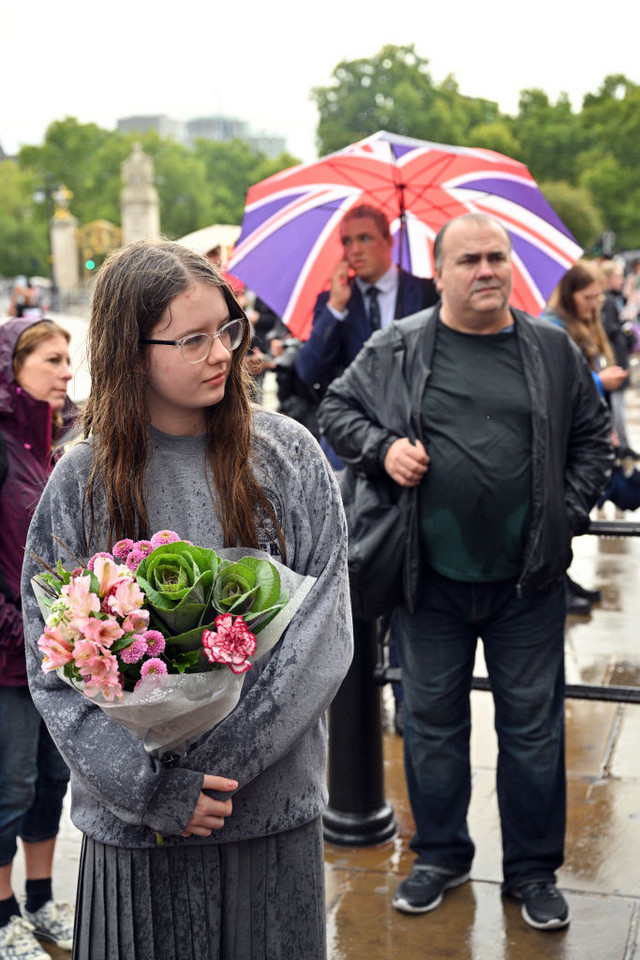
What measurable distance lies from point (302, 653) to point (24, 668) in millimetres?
1542

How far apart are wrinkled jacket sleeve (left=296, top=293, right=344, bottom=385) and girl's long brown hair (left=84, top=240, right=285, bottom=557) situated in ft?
10.1

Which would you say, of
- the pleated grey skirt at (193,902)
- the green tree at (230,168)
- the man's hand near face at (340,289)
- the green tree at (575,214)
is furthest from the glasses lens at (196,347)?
the green tree at (230,168)

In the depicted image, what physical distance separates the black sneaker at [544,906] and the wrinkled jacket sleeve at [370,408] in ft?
4.51

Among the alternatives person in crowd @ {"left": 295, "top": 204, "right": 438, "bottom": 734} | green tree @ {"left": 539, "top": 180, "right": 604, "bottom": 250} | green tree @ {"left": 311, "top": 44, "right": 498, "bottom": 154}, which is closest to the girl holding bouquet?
person in crowd @ {"left": 295, "top": 204, "right": 438, "bottom": 734}

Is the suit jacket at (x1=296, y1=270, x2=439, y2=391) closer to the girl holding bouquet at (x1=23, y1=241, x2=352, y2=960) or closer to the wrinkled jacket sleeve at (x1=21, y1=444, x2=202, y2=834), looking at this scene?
the girl holding bouquet at (x1=23, y1=241, x2=352, y2=960)

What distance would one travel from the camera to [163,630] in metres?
2.02

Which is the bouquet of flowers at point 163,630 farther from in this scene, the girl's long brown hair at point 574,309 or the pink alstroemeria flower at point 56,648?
the girl's long brown hair at point 574,309

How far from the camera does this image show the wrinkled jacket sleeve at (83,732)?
7.06 ft

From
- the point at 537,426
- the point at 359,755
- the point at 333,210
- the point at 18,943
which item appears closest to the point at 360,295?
the point at 333,210

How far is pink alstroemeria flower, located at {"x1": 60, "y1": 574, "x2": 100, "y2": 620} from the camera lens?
1.93m

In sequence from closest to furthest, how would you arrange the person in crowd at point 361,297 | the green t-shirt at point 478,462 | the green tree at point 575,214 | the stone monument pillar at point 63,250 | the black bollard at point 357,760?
the green t-shirt at point 478,462 < the black bollard at point 357,760 < the person in crowd at point 361,297 < the green tree at point 575,214 < the stone monument pillar at point 63,250

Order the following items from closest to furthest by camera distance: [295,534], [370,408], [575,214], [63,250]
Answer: [295,534] < [370,408] < [575,214] < [63,250]

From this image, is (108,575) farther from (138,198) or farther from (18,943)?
(138,198)

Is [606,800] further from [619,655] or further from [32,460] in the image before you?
[32,460]
